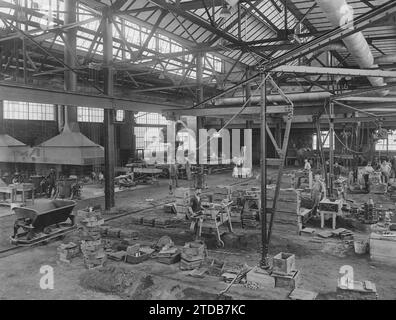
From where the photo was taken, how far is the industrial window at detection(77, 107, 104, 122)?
915 inches

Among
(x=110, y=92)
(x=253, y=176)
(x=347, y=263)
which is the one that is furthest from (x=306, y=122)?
(x=347, y=263)

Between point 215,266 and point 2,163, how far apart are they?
1526cm

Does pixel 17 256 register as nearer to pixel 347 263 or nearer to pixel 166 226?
pixel 166 226

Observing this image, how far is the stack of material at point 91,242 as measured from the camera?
308 inches

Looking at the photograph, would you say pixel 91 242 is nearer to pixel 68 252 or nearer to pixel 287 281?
pixel 68 252

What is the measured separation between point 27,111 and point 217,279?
673 inches

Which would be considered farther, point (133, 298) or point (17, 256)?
point (17, 256)

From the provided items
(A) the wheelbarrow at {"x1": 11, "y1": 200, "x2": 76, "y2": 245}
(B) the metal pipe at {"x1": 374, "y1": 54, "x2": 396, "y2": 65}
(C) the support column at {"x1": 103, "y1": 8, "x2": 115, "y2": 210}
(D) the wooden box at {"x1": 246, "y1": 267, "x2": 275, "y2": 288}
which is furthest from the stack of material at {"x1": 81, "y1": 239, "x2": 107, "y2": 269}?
(B) the metal pipe at {"x1": 374, "y1": 54, "x2": 396, "y2": 65}

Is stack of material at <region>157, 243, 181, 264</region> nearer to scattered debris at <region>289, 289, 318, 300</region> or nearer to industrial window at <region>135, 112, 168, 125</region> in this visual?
scattered debris at <region>289, 289, 318, 300</region>

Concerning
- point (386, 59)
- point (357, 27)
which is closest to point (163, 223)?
point (357, 27)

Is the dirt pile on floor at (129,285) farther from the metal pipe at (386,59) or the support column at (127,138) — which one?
the support column at (127,138)

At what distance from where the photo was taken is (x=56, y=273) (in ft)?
24.7

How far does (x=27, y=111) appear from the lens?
20.4 m

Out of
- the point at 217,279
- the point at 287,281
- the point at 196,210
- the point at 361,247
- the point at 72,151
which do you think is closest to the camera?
the point at 287,281
